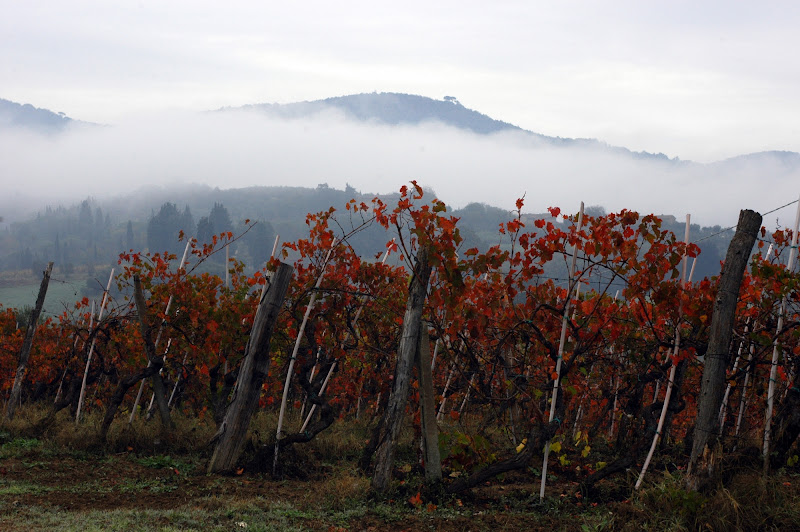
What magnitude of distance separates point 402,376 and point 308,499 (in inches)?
66.8

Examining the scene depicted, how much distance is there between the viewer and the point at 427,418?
7848 mm

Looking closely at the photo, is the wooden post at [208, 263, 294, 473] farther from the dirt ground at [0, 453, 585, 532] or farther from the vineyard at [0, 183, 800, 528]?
the dirt ground at [0, 453, 585, 532]

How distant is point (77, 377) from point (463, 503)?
10.2 m

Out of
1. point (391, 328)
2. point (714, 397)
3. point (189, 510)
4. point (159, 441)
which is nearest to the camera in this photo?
point (714, 397)

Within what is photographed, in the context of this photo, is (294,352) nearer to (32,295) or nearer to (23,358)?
(23,358)

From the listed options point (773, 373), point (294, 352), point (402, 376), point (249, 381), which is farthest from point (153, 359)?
point (773, 373)

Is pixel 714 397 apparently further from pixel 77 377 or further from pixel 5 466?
pixel 77 377

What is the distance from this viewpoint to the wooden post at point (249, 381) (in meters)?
8.73

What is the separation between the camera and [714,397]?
6.21 m

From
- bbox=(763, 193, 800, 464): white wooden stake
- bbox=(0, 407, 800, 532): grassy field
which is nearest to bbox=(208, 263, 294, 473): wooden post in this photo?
bbox=(0, 407, 800, 532): grassy field

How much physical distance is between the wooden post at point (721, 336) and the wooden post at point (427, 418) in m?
2.77

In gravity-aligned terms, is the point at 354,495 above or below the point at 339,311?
below

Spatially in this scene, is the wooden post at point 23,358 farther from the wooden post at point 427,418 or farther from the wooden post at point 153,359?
the wooden post at point 427,418

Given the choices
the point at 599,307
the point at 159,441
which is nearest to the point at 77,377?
the point at 159,441
